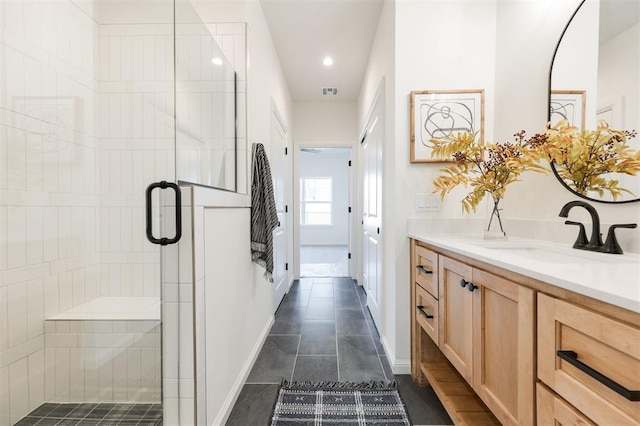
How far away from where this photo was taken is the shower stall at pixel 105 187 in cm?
120

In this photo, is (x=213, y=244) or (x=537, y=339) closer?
(x=537, y=339)

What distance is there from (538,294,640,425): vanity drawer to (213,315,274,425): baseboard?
1.41 m

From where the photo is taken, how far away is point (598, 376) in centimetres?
56

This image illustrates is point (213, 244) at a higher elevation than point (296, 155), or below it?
below

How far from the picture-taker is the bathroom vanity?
1.80 ft

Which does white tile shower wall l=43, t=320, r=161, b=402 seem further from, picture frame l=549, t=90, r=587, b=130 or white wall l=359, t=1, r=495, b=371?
picture frame l=549, t=90, r=587, b=130

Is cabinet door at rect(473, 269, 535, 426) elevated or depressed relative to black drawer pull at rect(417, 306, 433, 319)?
elevated

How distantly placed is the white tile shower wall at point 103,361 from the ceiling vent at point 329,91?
342 centimetres

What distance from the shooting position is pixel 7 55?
1172 millimetres

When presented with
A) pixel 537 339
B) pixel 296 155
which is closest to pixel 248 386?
pixel 537 339

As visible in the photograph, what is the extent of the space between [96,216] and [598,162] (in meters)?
2.53

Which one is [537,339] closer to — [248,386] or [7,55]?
[248,386]

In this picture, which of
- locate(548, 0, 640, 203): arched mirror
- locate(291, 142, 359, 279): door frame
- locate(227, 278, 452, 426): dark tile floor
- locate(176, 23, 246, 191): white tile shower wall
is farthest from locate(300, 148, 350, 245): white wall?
locate(548, 0, 640, 203): arched mirror

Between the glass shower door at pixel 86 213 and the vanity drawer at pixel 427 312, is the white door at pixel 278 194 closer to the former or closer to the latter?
the glass shower door at pixel 86 213
